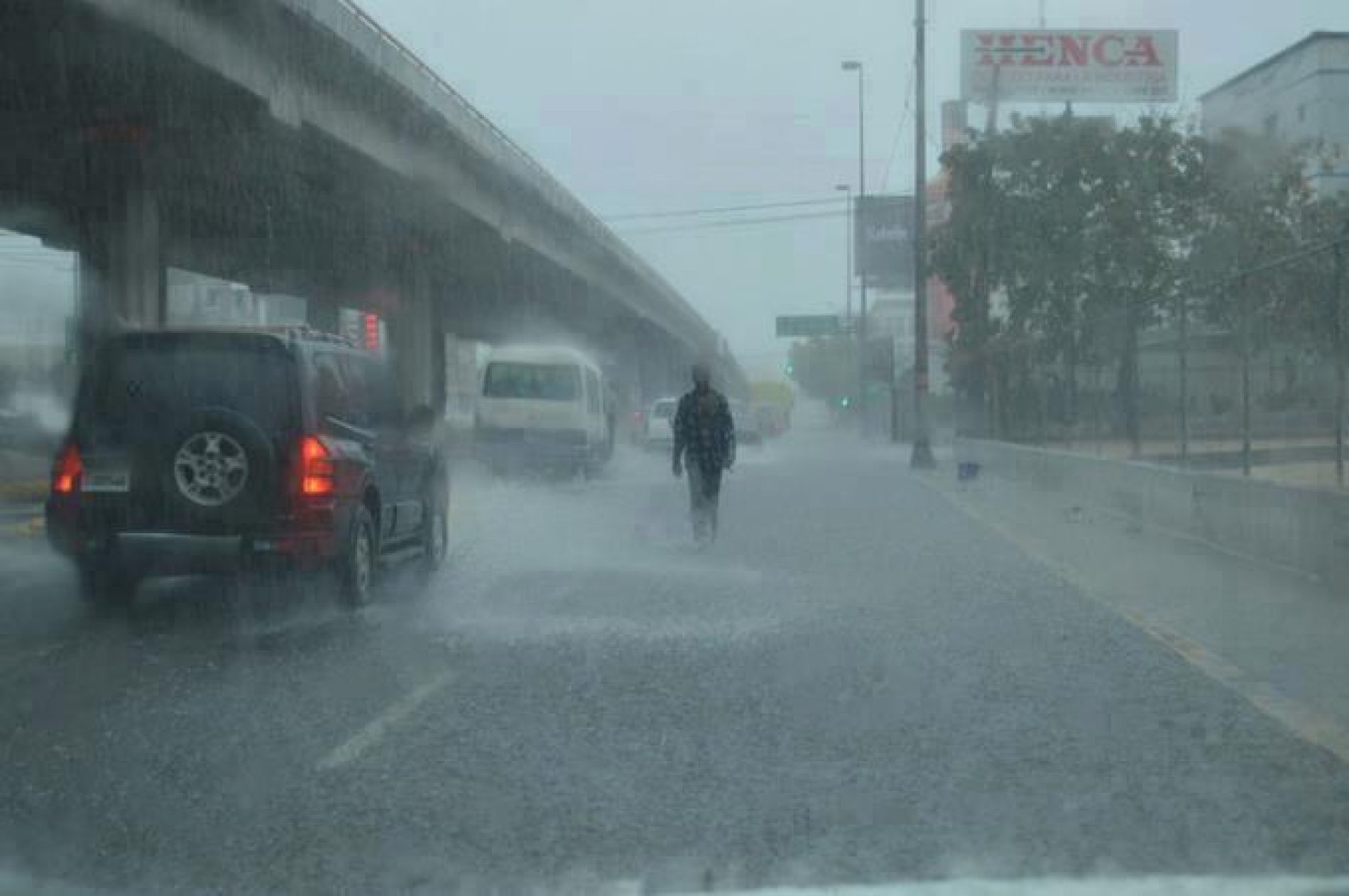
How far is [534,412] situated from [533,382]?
648mm

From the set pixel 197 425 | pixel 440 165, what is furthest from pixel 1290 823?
pixel 440 165

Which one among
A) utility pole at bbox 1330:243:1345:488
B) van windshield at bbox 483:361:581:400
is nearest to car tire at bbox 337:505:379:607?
utility pole at bbox 1330:243:1345:488

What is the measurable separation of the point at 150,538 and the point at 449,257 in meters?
30.7

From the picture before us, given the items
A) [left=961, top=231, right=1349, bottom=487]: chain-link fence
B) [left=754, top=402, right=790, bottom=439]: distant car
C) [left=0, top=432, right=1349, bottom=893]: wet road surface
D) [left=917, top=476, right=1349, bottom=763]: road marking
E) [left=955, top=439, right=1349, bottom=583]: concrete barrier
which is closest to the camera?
[left=0, top=432, right=1349, bottom=893]: wet road surface

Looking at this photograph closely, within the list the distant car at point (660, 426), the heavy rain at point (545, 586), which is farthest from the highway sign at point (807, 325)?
the heavy rain at point (545, 586)

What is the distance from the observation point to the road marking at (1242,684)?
24.0 feet

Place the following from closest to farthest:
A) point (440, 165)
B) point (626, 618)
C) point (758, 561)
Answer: point (626, 618) < point (758, 561) < point (440, 165)

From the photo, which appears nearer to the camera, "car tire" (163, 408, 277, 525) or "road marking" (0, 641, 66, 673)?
"road marking" (0, 641, 66, 673)

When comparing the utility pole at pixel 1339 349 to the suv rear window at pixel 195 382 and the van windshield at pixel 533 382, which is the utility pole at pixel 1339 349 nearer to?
the suv rear window at pixel 195 382

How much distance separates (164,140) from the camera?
24.5 meters

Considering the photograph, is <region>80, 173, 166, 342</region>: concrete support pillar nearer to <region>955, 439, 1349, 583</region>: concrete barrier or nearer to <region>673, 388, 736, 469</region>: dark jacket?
<region>673, 388, 736, 469</region>: dark jacket

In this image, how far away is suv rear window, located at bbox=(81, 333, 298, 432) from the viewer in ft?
34.0

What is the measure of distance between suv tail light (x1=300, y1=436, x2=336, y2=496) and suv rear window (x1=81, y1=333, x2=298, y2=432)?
163 mm

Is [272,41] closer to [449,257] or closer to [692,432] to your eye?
[692,432]
